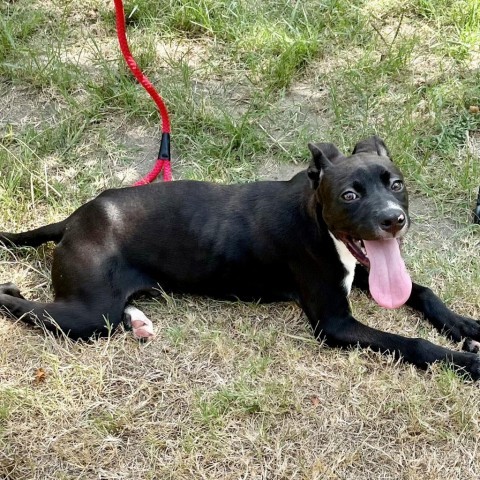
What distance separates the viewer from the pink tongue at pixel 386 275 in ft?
13.1

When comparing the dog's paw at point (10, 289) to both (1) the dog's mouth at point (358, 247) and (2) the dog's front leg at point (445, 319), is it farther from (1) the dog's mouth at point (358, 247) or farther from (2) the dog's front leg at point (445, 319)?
(2) the dog's front leg at point (445, 319)

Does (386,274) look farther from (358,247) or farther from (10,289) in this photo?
(10,289)

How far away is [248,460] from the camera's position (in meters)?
3.73

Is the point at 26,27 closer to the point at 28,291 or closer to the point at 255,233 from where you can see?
the point at 28,291

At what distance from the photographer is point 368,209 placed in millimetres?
3861

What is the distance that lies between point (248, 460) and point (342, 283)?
104cm

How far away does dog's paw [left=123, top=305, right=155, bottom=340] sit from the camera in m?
4.38

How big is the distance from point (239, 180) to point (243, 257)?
1.05m

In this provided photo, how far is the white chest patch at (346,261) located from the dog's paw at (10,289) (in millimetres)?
1753

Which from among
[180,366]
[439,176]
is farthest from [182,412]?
[439,176]

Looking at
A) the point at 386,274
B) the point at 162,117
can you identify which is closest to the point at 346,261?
the point at 386,274

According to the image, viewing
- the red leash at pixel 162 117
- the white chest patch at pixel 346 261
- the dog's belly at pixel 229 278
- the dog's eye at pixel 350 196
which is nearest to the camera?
the dog's eye at pixel 350 196

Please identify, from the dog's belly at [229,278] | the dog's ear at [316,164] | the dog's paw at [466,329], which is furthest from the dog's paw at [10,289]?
the dog's paw at [466,329]

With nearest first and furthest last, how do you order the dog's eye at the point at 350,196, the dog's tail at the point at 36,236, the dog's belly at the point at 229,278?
the dog's eye at the point at 350,196 < the dog's belly at the point at 229,278 < the dog's tail at the point at 36,236
